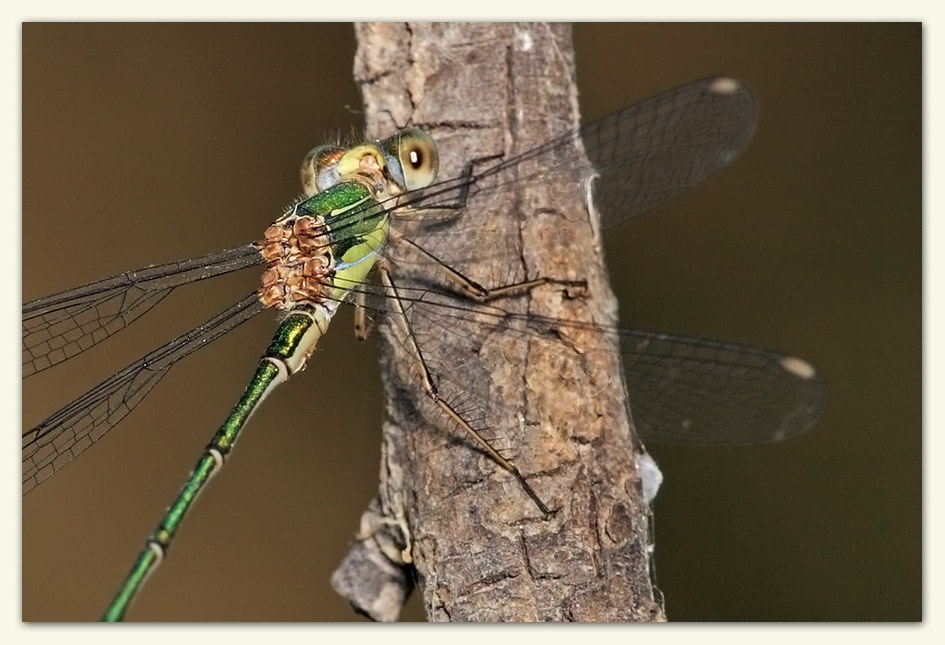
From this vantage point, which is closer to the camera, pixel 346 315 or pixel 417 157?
pixel 417 157

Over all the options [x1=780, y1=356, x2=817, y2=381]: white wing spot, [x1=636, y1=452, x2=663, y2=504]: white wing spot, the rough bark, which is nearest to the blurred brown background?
the rough bark

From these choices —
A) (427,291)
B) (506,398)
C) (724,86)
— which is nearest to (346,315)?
(427,291)

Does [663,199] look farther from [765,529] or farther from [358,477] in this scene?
[358,477]

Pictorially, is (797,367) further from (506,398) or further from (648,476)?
(506,398)

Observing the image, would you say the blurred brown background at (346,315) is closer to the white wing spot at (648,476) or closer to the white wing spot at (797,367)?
the white wing spot at (648,476)

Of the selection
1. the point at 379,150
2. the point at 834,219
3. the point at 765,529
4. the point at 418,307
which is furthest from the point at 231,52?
the point at 765,529

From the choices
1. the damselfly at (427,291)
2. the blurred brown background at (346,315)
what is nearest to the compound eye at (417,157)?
the damselfly at (427,291)
